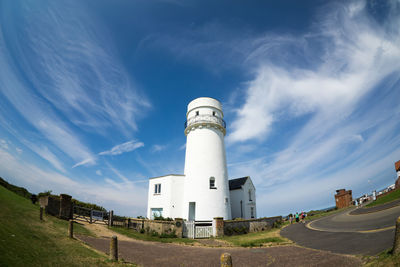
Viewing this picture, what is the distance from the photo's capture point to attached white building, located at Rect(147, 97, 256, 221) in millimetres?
21234

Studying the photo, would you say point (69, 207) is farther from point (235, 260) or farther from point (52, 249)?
point (235, 260)

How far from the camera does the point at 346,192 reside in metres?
34.7

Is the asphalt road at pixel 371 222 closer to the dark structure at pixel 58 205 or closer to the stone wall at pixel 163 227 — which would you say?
the stone wall at pixel 163 227

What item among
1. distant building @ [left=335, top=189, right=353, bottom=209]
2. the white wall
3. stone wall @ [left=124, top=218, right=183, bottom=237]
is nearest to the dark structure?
stone wall @ [left=124, top=218, right=183, bottom=237]

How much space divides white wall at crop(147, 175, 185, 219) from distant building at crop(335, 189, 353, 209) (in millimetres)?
28569

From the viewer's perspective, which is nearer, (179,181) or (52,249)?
(52,249)

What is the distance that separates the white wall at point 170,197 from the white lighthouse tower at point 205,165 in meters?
1.24

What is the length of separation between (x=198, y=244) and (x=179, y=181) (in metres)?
10.2

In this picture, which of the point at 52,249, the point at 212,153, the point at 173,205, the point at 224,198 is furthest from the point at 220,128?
the point at 52,249

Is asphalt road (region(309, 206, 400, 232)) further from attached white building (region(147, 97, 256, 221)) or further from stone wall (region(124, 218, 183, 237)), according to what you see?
stone wall (region(124, 218, 183, 237))

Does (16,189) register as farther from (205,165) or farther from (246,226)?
(246,226)

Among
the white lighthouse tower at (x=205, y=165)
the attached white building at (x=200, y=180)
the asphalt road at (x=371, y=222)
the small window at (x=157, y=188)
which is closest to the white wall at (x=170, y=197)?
the attached white building at (x=200, y=180)

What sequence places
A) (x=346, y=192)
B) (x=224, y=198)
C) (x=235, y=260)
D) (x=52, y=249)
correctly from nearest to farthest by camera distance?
(x=52, y=249) < (x=235, y=260) < (x=224, y=198) < (x=346, y=192)

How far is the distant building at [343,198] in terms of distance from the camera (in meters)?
34.1
